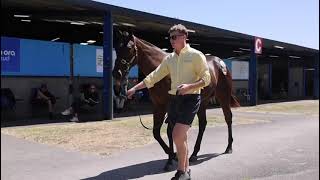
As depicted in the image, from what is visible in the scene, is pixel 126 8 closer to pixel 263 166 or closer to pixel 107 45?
pixel 107 45

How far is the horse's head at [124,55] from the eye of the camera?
7.52 m

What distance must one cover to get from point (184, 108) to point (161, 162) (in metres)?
2.47

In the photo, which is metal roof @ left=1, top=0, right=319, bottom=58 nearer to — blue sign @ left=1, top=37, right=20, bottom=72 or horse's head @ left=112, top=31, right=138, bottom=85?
blue sign @ left=1, top=37, right=20, bottom=72

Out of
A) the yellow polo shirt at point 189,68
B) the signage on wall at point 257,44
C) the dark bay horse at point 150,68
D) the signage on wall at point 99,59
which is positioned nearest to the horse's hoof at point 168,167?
the dark bay horse at point 150,68

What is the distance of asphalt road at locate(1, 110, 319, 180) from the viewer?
24.9ft

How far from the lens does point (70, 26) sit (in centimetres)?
2498

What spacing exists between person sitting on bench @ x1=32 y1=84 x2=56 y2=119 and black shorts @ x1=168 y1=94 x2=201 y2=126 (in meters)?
10.5

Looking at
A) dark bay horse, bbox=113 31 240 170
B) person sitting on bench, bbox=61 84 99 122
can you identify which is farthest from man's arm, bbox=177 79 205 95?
person sitting on bench, bbox=61 84 99 122

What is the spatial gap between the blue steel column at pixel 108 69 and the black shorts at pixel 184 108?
10205 millimetres

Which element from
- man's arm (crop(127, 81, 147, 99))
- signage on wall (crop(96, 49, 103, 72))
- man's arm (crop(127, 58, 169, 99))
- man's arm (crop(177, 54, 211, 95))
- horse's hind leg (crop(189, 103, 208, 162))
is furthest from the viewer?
signage on wall (crop(96, 49, 103, 72))

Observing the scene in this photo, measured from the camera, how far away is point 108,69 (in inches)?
658

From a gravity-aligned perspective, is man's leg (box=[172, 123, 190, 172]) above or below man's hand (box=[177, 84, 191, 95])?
below

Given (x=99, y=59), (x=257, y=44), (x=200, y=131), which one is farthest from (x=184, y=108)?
(x=257, y=44)

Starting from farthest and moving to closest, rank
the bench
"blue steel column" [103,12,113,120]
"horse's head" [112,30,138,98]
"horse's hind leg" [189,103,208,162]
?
"blue steel column" [103,12,113,120], the bench, "horse's hind leg" [189,103,208,162], "horse's head" [112,30,138,98]
